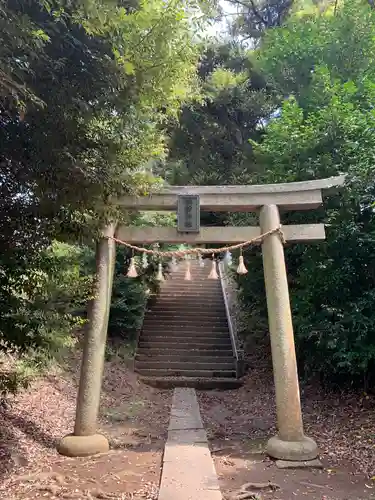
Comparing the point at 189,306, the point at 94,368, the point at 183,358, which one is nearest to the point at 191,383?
the point at 183,358

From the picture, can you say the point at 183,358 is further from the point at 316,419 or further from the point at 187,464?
the point at 187,464

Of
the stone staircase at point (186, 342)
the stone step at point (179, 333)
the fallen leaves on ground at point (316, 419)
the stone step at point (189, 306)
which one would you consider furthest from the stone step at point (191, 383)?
the stone step at point (189, 306)

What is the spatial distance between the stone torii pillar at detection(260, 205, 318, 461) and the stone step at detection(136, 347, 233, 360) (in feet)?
18.0

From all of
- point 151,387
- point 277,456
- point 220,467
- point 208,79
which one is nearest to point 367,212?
point 277,456

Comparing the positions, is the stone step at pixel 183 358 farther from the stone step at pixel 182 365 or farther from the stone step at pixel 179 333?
the stone step at pixel 179 333

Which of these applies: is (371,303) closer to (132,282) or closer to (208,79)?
(132,282)

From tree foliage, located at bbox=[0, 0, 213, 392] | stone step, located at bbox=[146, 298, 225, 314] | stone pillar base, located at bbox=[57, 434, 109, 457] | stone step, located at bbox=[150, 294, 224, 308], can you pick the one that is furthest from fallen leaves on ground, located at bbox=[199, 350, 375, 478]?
stone step, located at bbox=[150, 294, 224, 308]

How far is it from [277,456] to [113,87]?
4512 mm

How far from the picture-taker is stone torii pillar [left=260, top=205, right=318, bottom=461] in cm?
520

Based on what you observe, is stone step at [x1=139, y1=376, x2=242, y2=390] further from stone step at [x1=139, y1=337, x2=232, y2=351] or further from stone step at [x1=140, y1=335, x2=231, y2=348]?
stone step at [x1=140, y1=335, x2=231, y2=348]

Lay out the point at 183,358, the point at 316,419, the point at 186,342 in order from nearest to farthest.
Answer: the point at 316,419 → the point at 183,358 → the point at 186,342

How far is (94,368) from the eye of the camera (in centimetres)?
573

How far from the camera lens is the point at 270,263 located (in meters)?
6.02

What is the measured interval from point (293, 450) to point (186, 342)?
6.60m
